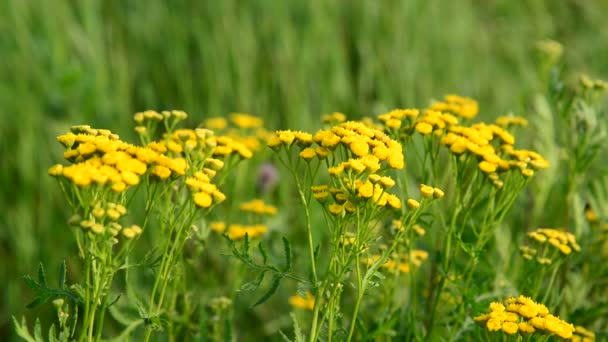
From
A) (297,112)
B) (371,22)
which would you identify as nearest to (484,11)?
(371,22)

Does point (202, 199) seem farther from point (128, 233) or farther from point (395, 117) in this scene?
point (395, 117)

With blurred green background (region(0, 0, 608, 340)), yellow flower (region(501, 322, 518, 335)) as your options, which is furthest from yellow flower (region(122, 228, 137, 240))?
blurred green background (region(0, 0, 608, 340))

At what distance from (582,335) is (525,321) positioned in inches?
20.3

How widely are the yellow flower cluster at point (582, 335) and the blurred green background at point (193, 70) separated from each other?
2.00 metres

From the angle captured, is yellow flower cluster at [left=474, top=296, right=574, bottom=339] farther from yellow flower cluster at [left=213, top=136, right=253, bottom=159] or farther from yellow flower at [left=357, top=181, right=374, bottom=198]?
yellow flower cluster at [left=213, top=136, right=253, bottom=159]

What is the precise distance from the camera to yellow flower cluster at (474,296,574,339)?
1354 mm

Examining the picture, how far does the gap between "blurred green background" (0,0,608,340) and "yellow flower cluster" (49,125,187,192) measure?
193 cm

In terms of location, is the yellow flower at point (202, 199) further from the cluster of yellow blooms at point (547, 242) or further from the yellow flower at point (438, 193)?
the cluster of yellow blooms at point (547, 242)

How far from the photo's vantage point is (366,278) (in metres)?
1.41

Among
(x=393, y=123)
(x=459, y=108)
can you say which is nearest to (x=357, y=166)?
(x=393, y=123)

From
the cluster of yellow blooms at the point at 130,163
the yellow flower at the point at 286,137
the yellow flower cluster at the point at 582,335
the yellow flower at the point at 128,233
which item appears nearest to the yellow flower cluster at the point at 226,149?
the cluster of yellow blooms at the point at 130,163

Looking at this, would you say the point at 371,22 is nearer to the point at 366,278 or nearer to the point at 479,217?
the point at 479,217

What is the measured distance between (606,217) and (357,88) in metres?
2.09

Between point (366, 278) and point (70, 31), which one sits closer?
point (366, 278)
